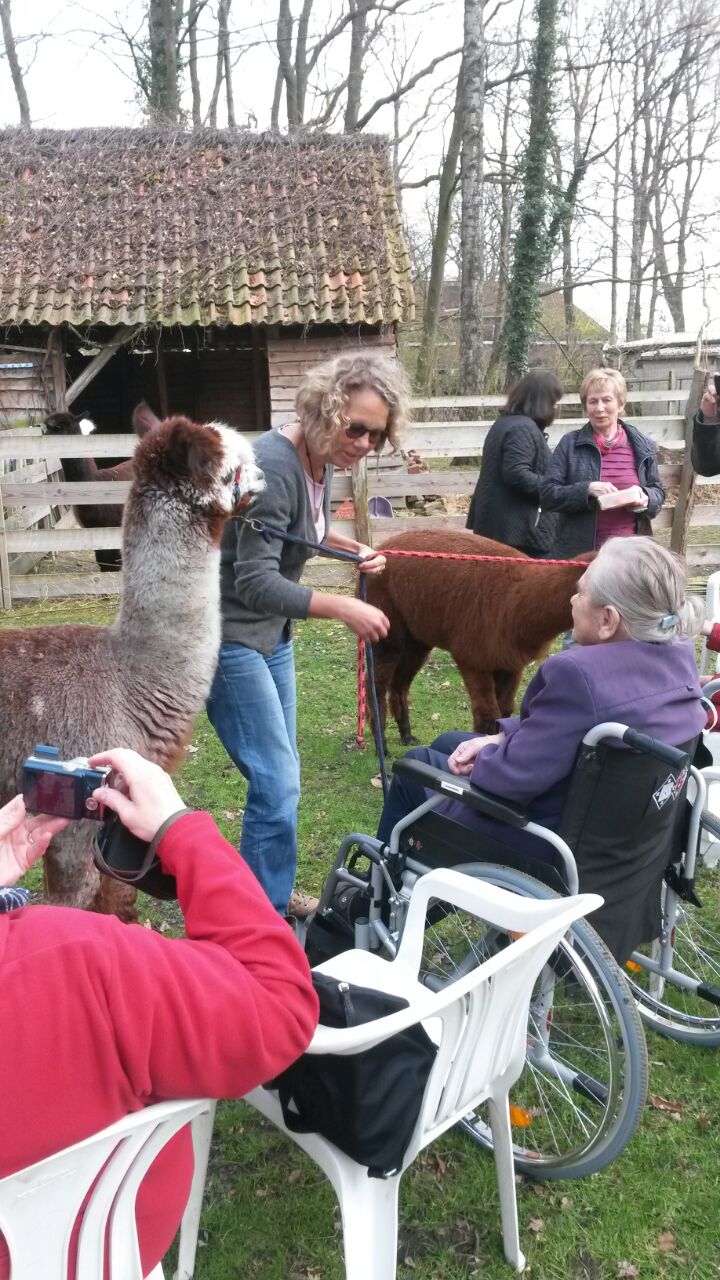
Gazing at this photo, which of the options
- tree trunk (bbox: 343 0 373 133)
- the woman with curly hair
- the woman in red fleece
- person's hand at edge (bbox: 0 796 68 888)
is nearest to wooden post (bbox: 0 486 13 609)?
the woman with curly hair

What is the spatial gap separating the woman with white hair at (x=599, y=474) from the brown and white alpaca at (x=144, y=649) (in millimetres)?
2363

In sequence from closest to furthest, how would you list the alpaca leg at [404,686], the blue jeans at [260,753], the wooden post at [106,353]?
the blue jeans at [260,753] < the alpaca leg at [404,686] < the wooden post at [106,353]

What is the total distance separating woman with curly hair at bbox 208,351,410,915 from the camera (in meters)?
2.38

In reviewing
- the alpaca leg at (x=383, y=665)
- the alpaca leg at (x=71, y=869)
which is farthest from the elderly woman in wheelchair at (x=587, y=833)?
the alpaca leg at (x=383, y=665)

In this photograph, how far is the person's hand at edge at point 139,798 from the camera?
1122mm

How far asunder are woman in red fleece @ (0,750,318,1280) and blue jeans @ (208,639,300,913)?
1.33m

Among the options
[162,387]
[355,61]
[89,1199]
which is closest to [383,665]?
[89,1199]

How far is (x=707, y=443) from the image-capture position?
434 cm

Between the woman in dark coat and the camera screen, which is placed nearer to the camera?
the camera screen

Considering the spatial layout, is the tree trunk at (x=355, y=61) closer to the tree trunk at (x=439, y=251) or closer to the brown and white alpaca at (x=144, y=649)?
the tree trunk at (x=439, y=251)

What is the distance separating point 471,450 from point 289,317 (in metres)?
2.87

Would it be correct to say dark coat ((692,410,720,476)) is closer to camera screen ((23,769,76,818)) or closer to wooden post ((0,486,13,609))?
camera screen ((23,769,76,818))

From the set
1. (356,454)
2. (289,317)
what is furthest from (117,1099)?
(289,317)

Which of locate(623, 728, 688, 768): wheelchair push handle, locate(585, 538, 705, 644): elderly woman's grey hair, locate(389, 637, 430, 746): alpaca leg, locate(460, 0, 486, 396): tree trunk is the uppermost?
→ locate(460, 0, 486, 396): tree trunk
